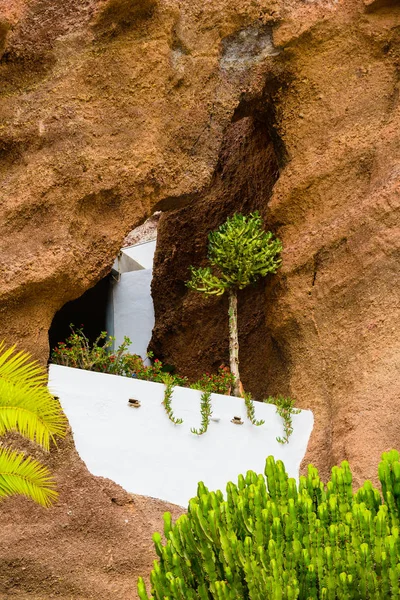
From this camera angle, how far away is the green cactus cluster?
6.45m

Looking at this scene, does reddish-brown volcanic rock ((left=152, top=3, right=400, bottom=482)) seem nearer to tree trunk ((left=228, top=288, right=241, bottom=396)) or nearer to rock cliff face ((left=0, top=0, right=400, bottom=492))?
rock cliff face ((left=0, top=0, right=400, bottom=492))

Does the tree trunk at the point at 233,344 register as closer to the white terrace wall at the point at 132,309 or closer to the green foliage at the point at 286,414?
the green foliage at the point at 286,414

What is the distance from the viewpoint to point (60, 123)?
38.2ft

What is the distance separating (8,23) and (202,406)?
555 cm

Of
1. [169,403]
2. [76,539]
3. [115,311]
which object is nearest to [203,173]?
[169,403]

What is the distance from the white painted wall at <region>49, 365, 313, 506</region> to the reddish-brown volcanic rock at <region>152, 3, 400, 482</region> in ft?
4.36

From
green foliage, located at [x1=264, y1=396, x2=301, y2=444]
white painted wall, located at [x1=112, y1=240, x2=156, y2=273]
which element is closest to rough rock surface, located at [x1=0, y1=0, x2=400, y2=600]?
green foliage, located at [x1=264, y1=396, x2=301, y2=444]

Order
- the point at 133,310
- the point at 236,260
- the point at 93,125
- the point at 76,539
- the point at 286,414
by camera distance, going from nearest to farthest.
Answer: the point at 76,539, the point at 286,414, the point at 93,125, the point at 236,260, the point at 133,310

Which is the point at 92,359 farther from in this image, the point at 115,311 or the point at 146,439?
the point at 115,311

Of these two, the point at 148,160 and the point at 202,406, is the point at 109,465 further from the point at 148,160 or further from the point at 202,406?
→ the point at 148,160

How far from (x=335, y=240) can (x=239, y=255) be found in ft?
4.53

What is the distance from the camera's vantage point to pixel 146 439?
1070 centimetres

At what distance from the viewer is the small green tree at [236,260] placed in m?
12.5

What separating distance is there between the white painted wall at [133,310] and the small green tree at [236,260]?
314 centimetres
